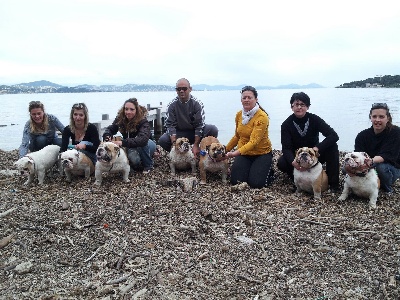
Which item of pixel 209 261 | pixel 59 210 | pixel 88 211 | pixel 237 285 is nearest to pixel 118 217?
pixel 88 211

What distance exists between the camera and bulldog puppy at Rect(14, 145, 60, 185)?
6484mm

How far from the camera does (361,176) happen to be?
5410 mm

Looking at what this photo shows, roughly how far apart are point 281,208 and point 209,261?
186cm

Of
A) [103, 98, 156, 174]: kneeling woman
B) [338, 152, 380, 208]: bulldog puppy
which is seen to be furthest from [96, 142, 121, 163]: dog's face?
[338, 152, 380, 208]: bulldog puppy

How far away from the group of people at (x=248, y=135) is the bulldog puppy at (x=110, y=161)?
0.42 m

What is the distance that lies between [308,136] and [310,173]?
31.6 inches

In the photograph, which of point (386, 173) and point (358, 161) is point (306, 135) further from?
point (386, 173)

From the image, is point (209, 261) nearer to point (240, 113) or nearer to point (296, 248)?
point (296, 248)

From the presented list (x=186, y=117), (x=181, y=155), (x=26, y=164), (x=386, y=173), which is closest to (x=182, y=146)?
(x=181, y=155)

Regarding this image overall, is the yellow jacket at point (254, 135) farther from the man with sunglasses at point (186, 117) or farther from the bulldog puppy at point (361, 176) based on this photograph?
the bulldog puppy at point (361, 176)

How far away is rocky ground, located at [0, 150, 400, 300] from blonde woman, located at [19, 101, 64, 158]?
1534mm

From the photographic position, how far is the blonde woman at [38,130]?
23.3 feet

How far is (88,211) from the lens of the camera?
527 centimetres

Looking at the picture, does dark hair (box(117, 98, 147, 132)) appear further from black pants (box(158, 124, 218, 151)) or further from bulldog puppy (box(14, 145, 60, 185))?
bulldog puppy (box(14, 145, 60, 185))
